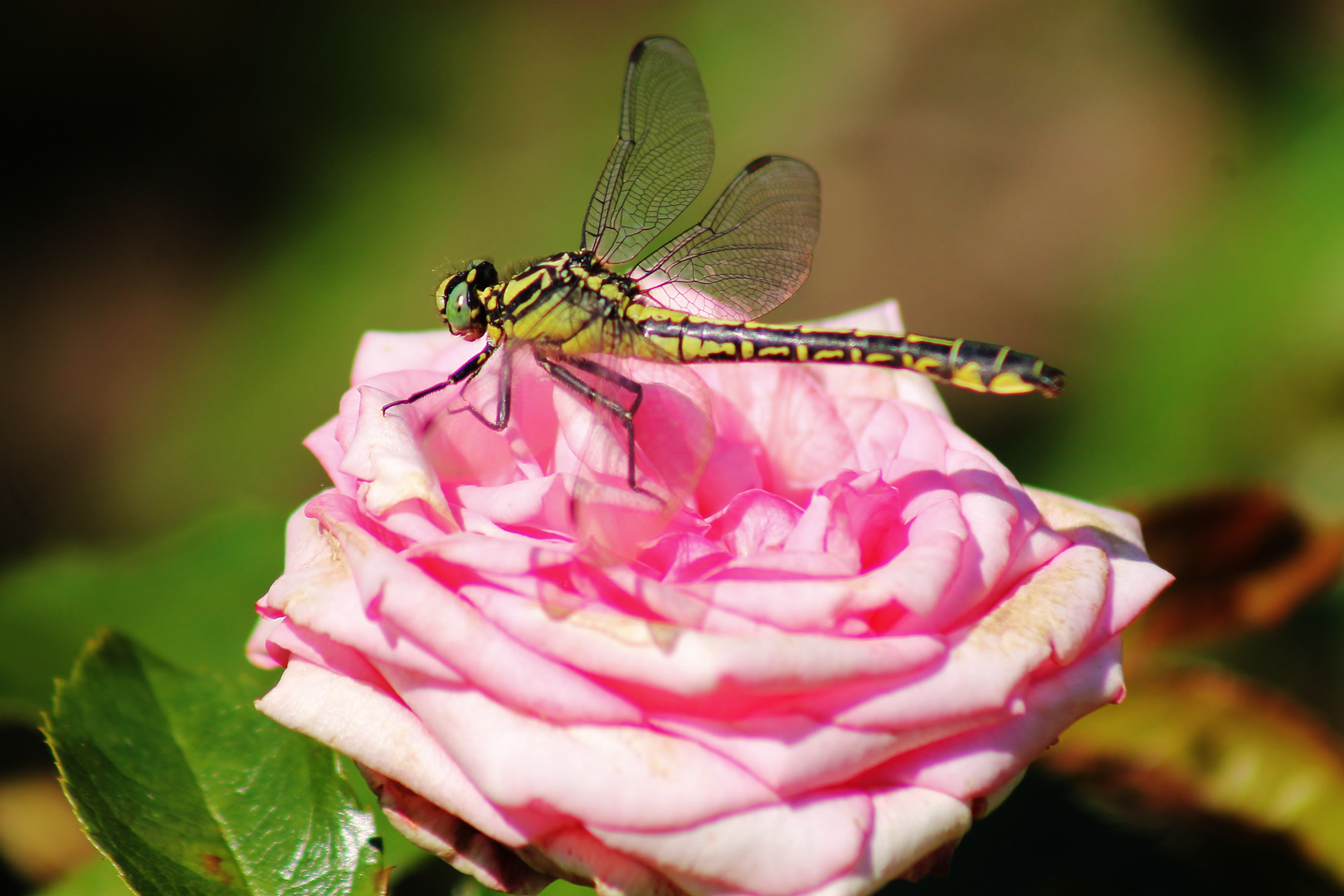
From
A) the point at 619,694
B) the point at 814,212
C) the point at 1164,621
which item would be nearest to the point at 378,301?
the point at 814,212

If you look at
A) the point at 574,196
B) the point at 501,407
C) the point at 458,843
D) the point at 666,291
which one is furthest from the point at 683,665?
the point at 574,196

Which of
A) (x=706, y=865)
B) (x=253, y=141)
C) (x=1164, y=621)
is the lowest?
(x=1164, y=621)

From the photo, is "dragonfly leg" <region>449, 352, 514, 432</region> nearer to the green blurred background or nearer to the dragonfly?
the dragonfly

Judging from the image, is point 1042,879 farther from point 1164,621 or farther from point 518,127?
point 518,127

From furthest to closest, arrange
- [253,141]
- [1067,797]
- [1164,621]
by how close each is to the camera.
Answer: [253,141] < [1164,621] < [1067,797]

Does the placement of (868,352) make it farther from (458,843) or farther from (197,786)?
(197,786)

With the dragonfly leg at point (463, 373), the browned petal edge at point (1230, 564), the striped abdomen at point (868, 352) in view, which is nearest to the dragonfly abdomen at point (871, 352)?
the striped abdomen at point (868, 352)
